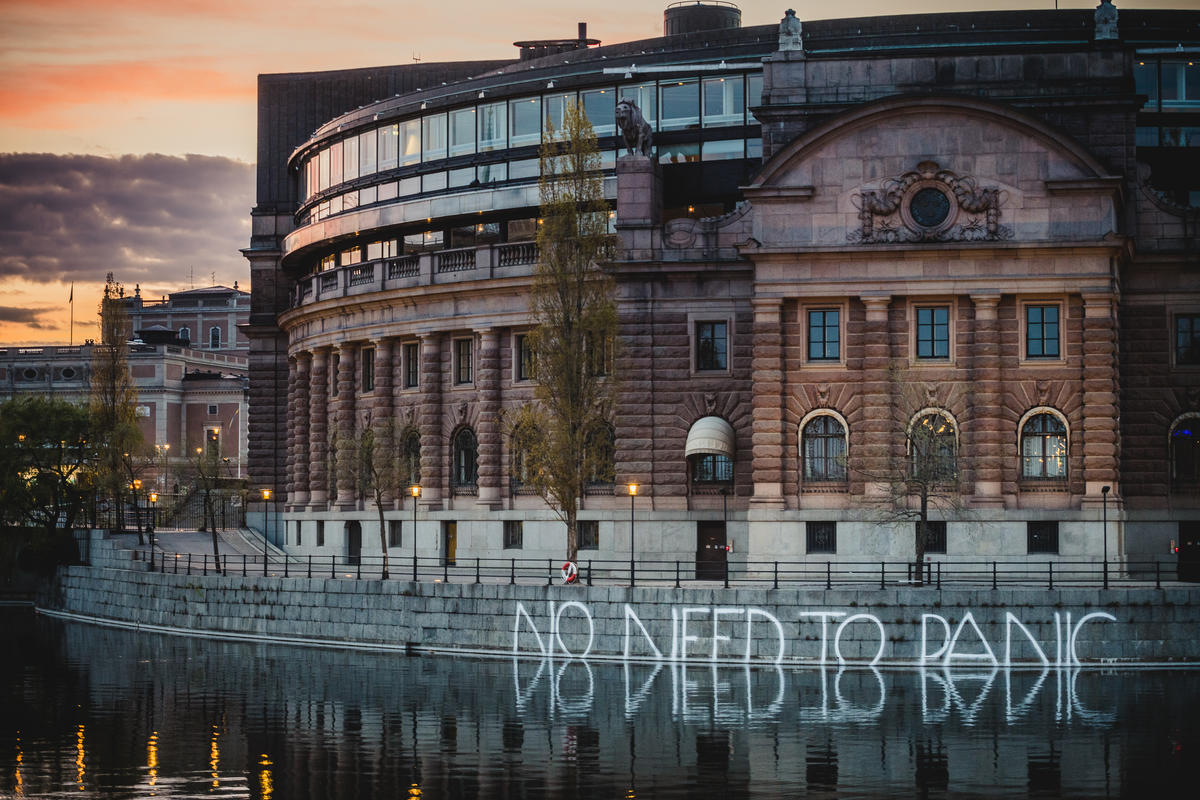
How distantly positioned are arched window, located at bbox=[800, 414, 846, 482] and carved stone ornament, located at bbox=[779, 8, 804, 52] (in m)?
14.9

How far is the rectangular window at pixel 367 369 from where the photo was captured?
87.1 m

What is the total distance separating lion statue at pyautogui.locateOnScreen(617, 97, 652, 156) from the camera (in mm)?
73250

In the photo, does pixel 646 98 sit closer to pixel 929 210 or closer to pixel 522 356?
pixel 522 356

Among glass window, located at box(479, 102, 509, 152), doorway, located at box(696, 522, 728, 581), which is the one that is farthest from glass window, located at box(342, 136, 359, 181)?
doorway, located at box(696, 522, 728, 581)

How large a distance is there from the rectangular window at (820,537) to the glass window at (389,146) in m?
31.9

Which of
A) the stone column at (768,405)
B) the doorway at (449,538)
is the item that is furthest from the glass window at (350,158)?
the stone column at (768,405)

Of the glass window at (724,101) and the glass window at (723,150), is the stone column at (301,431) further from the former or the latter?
the glass window at (724,101)

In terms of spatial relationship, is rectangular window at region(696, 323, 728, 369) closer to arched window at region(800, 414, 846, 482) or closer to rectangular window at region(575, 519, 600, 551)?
arched window at region(800, 414, 846, 482)

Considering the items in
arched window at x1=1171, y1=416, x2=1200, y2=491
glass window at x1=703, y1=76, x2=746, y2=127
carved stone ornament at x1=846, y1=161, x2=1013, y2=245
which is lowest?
arched window at x1=1171, y1=416, x2=1200, y2=491

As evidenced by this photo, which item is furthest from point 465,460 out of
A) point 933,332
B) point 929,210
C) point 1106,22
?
point 1106,22

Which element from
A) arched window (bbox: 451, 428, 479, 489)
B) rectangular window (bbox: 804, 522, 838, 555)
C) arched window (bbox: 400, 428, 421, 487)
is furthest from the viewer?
arched window (bbox: 400, 428, 421, 487)

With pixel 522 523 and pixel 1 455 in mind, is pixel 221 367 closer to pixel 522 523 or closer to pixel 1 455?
pixel 1 455

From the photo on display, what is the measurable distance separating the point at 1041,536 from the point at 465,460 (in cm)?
2635

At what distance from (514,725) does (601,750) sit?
418 centimetres
